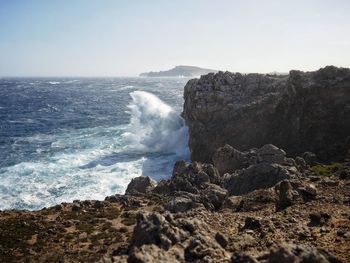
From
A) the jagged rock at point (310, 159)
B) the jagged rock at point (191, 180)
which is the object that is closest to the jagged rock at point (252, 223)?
the jagged rock at point (191, 180)

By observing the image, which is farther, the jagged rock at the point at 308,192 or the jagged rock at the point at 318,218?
the jagged rock at the point at 308,192

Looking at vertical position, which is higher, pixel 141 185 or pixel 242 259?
pixel 242 259

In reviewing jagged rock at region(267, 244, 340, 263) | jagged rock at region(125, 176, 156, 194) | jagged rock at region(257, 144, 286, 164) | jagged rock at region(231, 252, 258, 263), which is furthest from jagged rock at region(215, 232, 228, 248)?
jagged rock at region(125, 176, 156, 194)

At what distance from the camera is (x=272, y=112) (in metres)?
51.8

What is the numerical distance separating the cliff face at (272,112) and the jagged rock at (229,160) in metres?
8.63

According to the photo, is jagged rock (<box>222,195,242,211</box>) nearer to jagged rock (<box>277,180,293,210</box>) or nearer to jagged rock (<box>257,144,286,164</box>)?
jagged rock (<box>277,180,293,210</box>)

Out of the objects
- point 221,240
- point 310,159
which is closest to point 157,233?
point 221,240

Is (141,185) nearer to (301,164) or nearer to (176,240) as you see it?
(301,164)

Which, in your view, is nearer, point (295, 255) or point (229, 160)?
point (295, 255)

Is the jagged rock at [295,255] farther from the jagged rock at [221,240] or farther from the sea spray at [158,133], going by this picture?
the sea spray at [158,133]

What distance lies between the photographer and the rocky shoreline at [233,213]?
1334cm

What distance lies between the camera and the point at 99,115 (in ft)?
312

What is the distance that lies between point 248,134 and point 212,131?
567 cm

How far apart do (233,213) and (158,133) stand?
44961 mm
